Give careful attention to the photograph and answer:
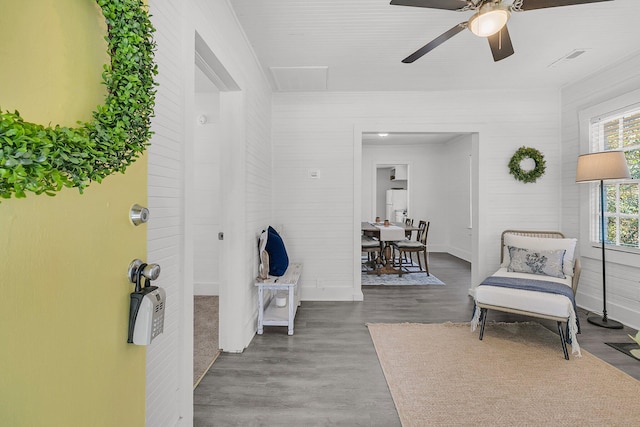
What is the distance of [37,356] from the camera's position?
0.71 metres

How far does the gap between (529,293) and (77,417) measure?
10.4 feet

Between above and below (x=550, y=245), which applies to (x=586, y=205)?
above

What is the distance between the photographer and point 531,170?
4.14m

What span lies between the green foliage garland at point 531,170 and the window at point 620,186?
527mm

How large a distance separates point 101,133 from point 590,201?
4.85m

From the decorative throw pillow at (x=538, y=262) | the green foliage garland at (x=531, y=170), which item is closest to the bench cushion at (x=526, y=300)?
the decorative throw pillow at (x=538, y=262)

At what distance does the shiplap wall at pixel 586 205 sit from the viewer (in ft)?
10.8

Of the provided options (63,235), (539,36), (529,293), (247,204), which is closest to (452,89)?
(539,36)

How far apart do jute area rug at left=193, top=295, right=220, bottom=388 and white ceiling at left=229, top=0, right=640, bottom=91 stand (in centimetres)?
278

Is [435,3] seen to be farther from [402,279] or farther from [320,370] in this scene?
[402,279]

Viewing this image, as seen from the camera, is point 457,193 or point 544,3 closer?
point 544,3

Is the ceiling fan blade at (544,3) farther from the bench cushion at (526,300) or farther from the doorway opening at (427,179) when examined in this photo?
the doorway opening at (427,179)

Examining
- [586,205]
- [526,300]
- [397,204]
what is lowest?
[526,300]

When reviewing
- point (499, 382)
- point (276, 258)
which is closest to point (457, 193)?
point (276, 258)
